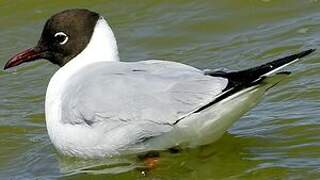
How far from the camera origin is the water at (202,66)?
681 centimetres

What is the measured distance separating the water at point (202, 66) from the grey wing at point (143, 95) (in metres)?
0.42

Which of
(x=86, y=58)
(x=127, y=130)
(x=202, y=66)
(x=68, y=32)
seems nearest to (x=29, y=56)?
(x=68, y=32)

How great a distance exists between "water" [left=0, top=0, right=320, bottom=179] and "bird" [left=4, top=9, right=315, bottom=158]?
0.19 m

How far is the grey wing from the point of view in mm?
6414

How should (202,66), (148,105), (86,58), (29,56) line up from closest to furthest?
(148,105) < (86,58) < (29,56) < (202,66)

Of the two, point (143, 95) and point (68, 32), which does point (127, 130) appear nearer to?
point (143, 95)

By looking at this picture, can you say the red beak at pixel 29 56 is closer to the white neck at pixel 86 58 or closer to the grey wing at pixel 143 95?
the white neck at pixel 86 58

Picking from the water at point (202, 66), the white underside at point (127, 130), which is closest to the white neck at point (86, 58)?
the white underside at point (127, 130)

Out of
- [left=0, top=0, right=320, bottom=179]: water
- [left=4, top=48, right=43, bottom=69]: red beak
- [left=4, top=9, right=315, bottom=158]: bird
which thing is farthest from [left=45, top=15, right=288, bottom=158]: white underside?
[left=4, top=48, right=43, bottom=69]: red beak

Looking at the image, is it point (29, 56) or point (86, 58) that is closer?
point (86, 58)

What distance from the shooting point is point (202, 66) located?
29.4ft

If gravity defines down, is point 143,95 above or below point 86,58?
above

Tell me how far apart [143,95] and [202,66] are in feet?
8.19

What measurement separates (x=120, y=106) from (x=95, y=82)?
0.33m
